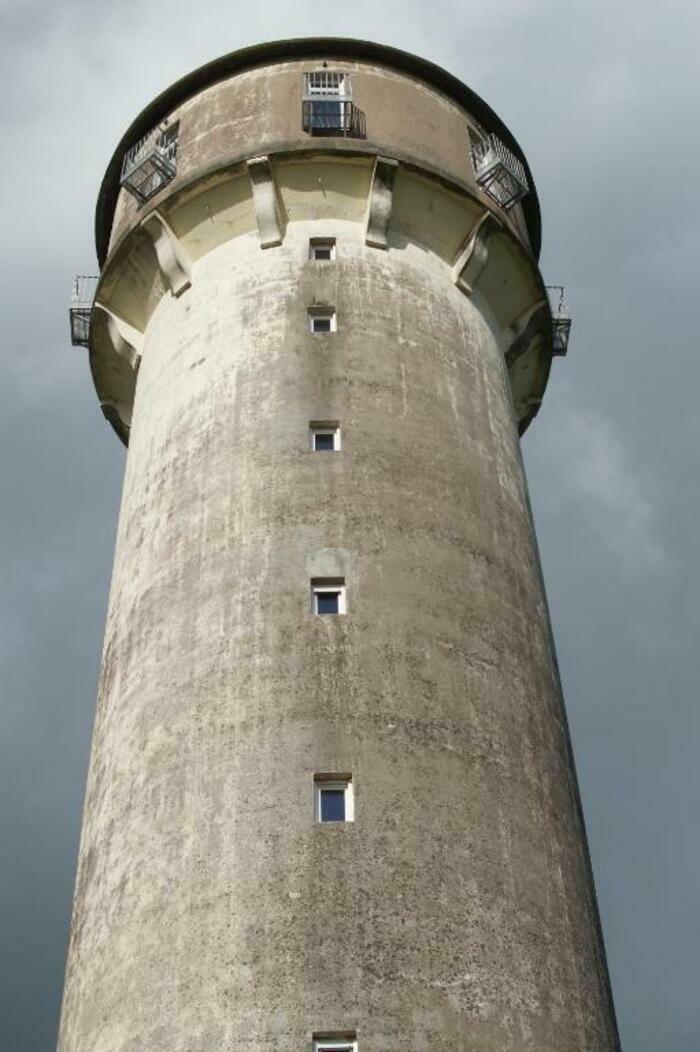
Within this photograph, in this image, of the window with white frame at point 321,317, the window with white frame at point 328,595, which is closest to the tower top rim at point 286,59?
the window with white frame at point 321,317

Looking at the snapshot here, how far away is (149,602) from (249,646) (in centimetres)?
217

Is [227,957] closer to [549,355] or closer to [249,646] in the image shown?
[249,646]

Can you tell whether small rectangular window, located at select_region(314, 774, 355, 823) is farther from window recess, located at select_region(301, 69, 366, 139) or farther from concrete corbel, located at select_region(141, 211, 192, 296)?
window recess, located at select_region(301, 69, 366, 139)

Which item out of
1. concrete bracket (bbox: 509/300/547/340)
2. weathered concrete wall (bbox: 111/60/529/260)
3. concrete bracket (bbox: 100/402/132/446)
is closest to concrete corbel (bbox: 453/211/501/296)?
weathered concrete wall (bbox: 111/60/529/260)

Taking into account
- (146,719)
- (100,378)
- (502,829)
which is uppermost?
(100,378)

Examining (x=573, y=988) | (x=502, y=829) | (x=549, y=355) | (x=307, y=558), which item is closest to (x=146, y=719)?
(x=307, y=558)

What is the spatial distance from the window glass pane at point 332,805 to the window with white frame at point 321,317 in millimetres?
7707

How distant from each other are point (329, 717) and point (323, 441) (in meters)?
4.57

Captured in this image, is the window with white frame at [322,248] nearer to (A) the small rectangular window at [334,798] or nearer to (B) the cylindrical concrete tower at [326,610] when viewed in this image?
(B) the cylindrical concrete tower at [326,610]

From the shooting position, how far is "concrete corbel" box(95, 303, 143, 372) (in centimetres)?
2338

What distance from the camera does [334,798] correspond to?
14680 mm

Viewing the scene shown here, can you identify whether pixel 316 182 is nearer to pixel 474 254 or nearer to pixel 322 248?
pixel 322 248

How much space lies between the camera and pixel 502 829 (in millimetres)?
14867

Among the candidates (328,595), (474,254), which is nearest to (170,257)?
(474,254)
